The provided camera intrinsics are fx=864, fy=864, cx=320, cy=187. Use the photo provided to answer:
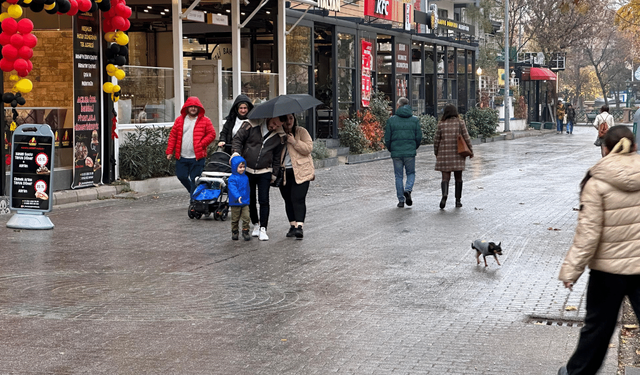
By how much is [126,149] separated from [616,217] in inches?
517

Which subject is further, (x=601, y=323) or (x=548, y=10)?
(x=548, y=10)

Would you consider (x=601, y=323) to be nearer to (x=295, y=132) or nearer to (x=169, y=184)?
(x=295, y=132)

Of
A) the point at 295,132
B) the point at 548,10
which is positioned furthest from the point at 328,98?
the point at 548,10

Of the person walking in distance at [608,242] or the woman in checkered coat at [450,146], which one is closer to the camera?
the person walking in distance at [608,242]

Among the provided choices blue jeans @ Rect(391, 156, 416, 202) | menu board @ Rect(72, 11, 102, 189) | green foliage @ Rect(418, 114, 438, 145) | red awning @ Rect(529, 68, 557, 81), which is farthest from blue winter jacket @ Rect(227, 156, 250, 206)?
red awning @ Rect(529, 68, 557, 81)

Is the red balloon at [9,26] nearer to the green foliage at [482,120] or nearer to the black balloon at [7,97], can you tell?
the black balloon at [7,97]

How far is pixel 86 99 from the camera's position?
611 inches

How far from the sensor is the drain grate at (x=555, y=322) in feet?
22.5

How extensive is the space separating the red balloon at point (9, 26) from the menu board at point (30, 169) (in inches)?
65.0

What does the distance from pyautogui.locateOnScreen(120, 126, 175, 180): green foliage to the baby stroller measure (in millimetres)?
4005

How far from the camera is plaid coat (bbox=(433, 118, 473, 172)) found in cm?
1434

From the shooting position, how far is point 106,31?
15.9 m

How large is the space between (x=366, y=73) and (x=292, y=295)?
2111 cm

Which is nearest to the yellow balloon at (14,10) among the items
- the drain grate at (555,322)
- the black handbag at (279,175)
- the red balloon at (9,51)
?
the red balloon at (9,51)
